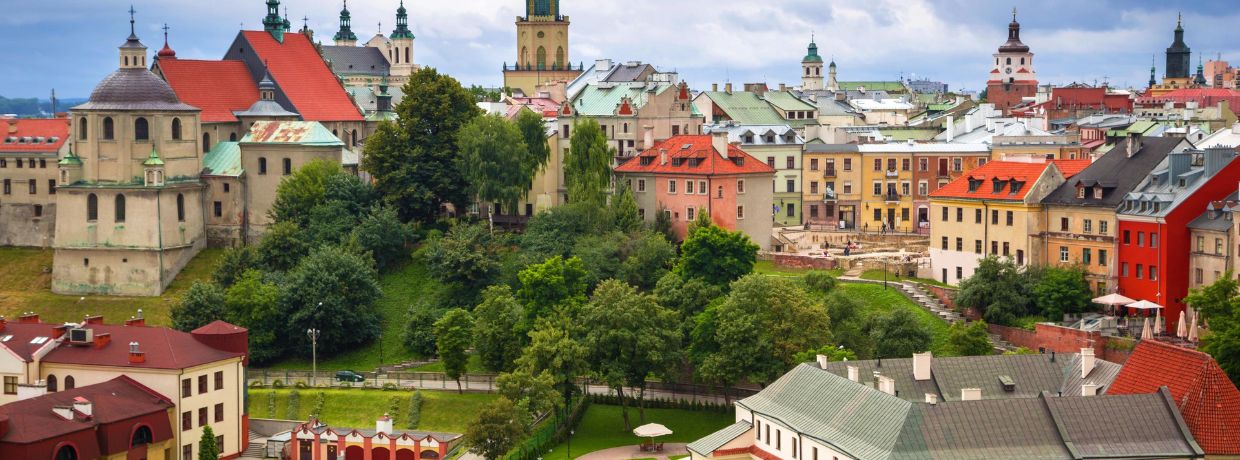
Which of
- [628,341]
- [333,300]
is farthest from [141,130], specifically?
[628,341]

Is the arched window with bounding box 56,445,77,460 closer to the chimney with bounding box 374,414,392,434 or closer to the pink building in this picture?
the chimney with bounding box 374,414,392,434

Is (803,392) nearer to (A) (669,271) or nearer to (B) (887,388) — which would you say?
(B) (887,388)

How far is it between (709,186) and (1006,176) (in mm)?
17153

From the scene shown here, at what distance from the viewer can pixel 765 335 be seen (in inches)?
2960

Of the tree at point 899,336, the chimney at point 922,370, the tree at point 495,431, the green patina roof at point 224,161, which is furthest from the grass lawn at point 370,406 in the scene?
the chimney at point 922,370

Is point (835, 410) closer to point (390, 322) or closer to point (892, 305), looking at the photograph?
point (892, 305)

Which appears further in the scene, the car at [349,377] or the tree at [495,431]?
the car at [349,377]

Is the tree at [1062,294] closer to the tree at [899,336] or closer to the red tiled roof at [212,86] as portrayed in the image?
the tree at [899,336]

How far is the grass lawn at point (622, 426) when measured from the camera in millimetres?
74188

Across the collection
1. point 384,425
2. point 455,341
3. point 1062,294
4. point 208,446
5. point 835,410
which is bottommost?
point 208,446

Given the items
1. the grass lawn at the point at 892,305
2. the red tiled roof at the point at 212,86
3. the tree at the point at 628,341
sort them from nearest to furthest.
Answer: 1. the tree at the point at 628,341
2. the grass lawn at the point at 892,305
3. the red tiled roof at the point at 212,86

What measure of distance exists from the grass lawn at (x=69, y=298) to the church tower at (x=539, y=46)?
80.3 m

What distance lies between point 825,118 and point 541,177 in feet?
118

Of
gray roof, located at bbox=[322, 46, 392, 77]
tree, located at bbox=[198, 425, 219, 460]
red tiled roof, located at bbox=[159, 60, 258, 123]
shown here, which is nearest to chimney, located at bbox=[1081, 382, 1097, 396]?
tree, located at bbox=[198, 425, 219, 460]
